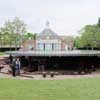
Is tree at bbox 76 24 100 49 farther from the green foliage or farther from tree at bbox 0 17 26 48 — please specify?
tree at bbox 0 17 26 48

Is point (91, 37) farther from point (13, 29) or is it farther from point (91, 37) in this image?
point (13, 29)

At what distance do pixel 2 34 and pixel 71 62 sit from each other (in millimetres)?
23109

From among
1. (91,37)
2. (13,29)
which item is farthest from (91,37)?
(13,29)

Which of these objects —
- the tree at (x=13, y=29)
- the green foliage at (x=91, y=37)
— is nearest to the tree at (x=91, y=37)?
the green foliage at (x=91, y=37)

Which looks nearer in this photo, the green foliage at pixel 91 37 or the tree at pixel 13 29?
the tree at pixel 13 29

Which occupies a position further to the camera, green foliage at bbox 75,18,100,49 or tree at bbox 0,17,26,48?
green foliage at bbox 75,18,100,49

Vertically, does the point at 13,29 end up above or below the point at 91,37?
above

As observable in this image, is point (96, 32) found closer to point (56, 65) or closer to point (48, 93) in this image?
point (56, 65)

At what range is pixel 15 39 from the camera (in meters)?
40.6

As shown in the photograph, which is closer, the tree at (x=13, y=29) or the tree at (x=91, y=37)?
the tree at (x=13, y=29)

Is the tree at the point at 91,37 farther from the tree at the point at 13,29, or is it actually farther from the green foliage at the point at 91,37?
the tree at the point at 13,29

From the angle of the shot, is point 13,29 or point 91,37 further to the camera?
point 91,37

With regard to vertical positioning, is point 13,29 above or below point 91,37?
above

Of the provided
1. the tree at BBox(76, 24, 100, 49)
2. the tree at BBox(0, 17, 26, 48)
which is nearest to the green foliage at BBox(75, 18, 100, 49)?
the tree at BBox(76, 24, 100, 49)
